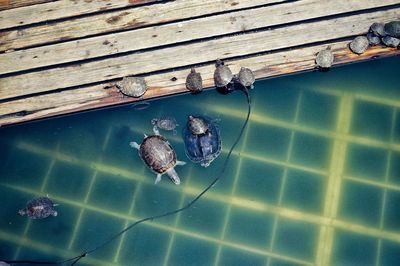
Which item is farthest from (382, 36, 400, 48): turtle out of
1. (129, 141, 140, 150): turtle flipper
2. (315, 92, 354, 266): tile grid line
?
(129, 141, 140, 150): turtle flipper

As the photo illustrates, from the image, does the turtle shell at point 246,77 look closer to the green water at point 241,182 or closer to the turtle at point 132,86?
the green water at point 241,182

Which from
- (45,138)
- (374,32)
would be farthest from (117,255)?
(374,32)

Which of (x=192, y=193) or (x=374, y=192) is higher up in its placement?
(x=374, y=192)

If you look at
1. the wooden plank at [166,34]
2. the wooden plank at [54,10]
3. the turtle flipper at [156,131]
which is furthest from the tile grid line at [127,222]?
the wooden plank at [54,10]

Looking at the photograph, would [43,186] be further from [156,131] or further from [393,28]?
[393,28]

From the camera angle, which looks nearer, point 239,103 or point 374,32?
point 374,32

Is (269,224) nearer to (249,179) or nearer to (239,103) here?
(249,179)
